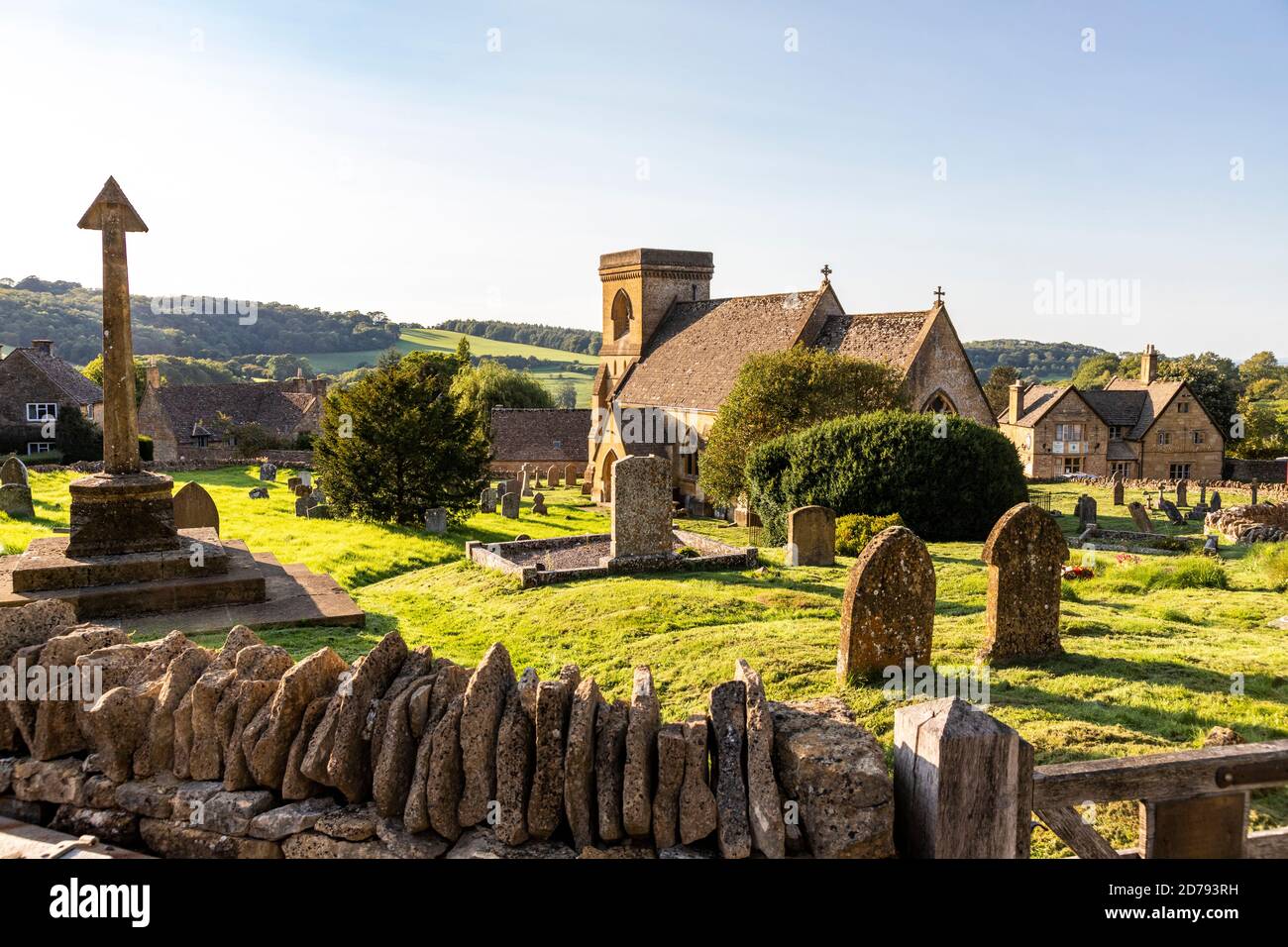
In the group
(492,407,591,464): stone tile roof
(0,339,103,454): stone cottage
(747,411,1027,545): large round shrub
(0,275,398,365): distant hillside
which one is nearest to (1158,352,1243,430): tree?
(492,407,591,464): stone tile roof

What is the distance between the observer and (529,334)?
16525 cm

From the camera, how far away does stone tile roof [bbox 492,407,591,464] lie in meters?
56.5

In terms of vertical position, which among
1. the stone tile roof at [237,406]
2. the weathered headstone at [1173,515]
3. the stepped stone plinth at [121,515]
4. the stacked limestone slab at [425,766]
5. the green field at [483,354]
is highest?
the green field at [483,354]

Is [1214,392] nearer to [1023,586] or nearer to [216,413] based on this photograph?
[1023,586]

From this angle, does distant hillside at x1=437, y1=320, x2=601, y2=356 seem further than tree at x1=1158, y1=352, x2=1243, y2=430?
Yes

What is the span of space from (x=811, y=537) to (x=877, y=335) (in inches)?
787

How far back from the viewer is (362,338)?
14550cm

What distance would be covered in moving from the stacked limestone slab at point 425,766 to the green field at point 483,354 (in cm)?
11371

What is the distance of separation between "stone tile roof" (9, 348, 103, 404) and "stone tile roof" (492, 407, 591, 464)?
22184 millimetres

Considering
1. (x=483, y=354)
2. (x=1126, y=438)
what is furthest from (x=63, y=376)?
(x=483, y=354)

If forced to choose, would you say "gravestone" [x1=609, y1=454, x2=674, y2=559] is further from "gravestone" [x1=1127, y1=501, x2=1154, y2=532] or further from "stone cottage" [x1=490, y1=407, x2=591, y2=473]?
"stone cottage" [x1=490, y1=407, x2=591, y2=473]

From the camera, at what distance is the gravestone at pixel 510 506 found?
30.0 metres

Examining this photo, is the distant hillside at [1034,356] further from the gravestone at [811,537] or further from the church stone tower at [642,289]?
the gravestone at [811,537]

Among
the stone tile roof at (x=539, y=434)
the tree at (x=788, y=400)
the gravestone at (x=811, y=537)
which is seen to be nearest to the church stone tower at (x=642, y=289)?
the stone tile roof at (x=539, y=434)
